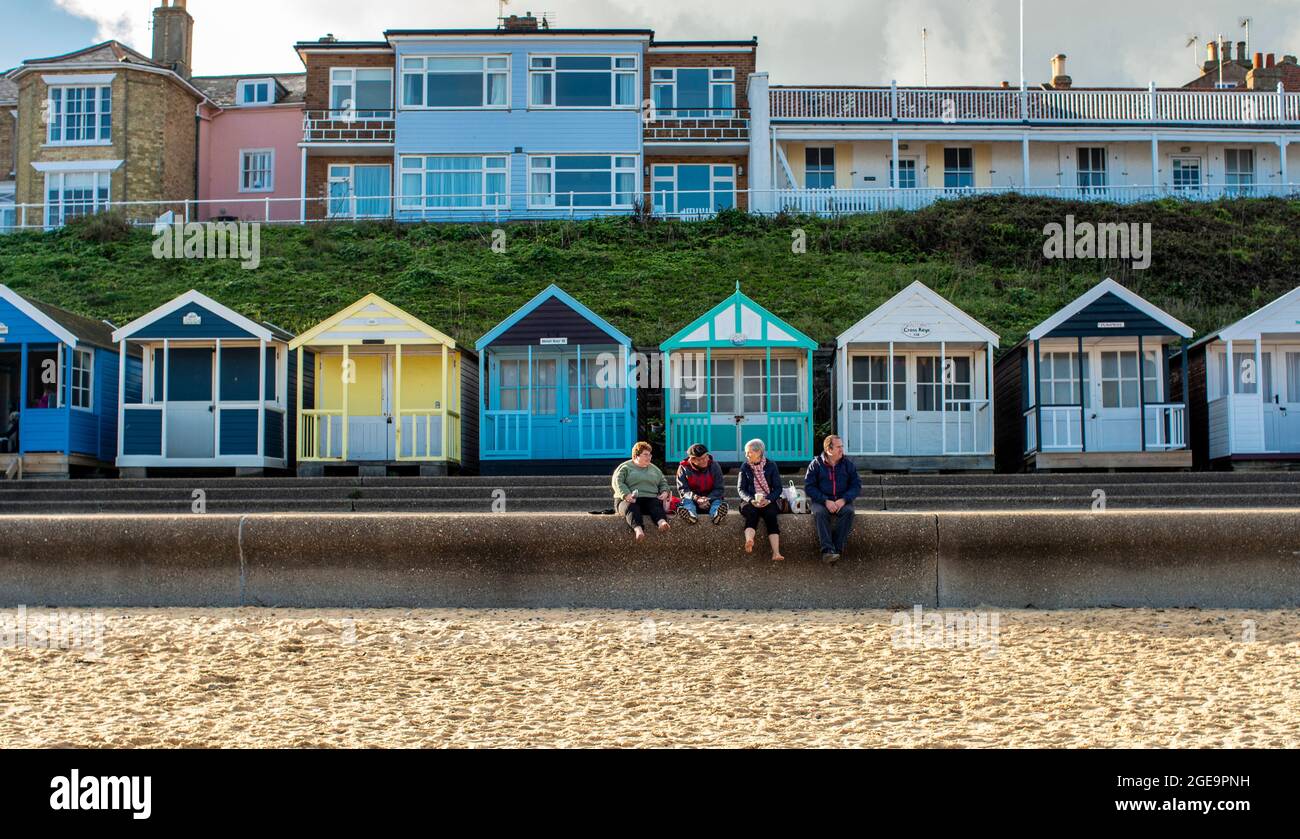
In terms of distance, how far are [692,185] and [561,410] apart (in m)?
20.3

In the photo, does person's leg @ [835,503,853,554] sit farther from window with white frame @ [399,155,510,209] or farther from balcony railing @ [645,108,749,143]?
balcony railing @ [645,108,749,143]

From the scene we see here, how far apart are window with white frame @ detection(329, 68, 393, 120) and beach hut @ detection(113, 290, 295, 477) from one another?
2039cm

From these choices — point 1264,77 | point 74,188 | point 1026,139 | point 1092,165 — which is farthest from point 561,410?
point 1264,77

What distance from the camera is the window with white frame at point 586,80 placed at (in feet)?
133

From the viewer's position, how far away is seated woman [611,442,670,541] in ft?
39.0

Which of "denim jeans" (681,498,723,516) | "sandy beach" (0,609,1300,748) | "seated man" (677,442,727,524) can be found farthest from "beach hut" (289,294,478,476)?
"sandy beach" (0,609,1300,748)

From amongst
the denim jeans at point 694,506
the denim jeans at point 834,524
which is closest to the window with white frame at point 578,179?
the denim jeans at point 694,506

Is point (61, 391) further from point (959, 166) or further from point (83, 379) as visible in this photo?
point (959, 166)

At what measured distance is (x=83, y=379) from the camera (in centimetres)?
2253

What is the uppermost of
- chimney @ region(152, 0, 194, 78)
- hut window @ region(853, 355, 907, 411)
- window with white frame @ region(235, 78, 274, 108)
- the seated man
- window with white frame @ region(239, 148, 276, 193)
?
chimney @ region(152, 0, 194, 78)

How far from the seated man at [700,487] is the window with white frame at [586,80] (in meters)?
29.7

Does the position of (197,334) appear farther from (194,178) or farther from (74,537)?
(194,178)
